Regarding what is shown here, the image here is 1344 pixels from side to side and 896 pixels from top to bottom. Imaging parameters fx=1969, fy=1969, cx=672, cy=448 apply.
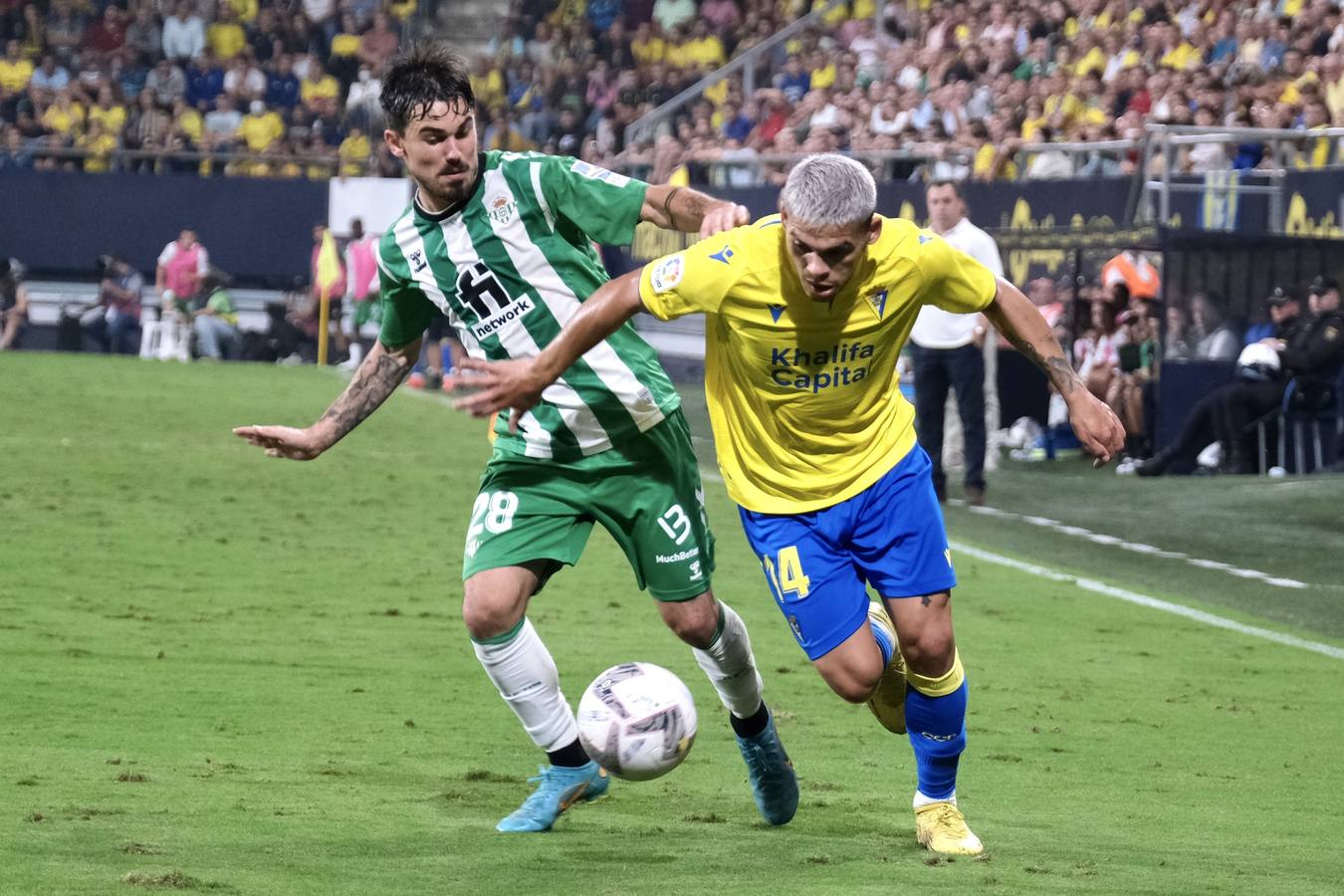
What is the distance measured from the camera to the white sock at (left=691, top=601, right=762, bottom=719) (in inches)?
→ 227

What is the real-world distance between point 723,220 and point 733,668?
1.41 m

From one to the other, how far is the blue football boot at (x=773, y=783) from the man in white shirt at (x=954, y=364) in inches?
331

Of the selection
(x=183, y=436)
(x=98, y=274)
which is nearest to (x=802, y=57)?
(x=98, y=274)

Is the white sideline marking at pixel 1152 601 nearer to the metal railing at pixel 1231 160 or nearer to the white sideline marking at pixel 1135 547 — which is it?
the white sideline marking at pixel 1135 547

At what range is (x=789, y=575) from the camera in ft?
17.9

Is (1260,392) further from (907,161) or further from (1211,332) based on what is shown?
(907,161)

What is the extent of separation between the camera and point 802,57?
97.3ft

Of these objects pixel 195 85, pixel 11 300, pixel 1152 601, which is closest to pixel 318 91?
pixel 195 85

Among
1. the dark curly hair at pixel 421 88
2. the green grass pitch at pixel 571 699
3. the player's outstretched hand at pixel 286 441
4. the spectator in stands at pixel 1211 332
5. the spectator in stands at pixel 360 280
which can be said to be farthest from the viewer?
the spectator in stands at pixel 360 280

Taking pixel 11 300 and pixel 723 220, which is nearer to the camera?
pixel 723 220

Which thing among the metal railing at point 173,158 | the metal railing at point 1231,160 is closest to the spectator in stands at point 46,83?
the metal railing at point 173,158

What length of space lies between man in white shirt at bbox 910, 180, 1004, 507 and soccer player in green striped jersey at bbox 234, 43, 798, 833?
327 inches

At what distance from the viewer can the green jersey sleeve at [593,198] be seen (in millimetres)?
5602

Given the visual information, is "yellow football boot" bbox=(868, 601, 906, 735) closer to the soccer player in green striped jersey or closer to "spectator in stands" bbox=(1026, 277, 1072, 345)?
the soccer player in green striped jersey
